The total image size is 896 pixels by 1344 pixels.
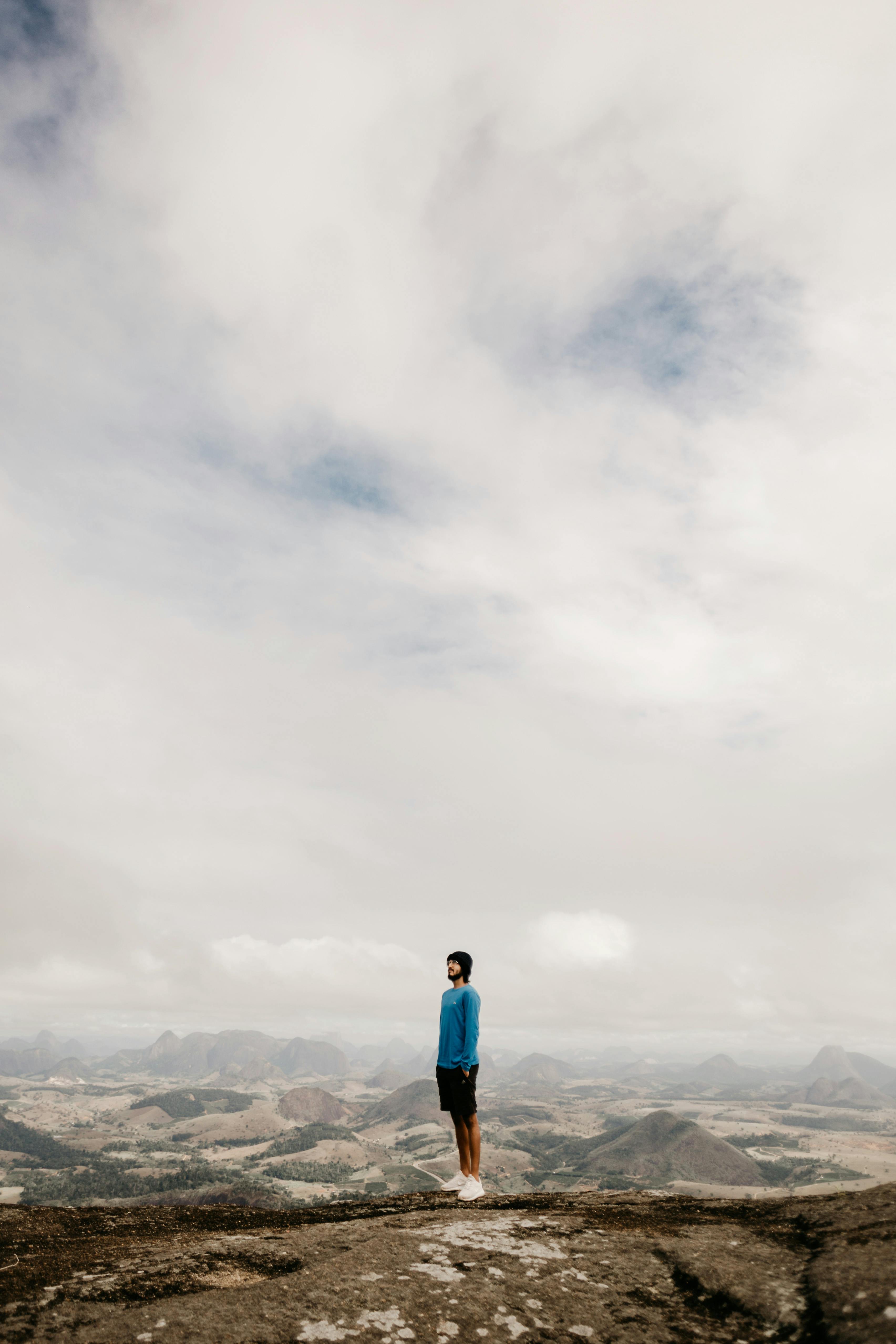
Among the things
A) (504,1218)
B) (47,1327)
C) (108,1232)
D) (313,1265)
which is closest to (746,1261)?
(504,1218)

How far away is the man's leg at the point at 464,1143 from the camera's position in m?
14.9

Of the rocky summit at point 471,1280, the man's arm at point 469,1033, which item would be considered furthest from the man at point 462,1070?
the rocky summit at point 471,1280

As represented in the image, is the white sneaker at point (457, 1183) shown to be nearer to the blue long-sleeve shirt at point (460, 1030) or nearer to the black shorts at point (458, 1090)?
the black shorts at point (458, 1090)

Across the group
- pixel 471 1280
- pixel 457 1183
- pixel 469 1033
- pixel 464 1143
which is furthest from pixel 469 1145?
pixel 471 1280

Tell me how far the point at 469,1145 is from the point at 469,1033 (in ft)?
8.24

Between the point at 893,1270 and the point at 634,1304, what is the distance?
2731 millimetres

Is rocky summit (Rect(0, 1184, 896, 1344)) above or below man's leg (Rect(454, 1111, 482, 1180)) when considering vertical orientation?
above

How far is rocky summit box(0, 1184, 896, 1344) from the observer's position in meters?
6.42

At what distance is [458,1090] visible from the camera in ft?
49.6

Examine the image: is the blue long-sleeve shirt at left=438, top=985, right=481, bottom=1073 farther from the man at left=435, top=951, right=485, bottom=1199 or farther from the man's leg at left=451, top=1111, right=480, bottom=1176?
the man's leg at left=451, top=1111, right=480, bottom=1176

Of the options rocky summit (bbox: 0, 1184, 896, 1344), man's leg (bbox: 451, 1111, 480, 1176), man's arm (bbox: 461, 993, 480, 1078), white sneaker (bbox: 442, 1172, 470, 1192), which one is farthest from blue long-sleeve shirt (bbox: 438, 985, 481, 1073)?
rocky summit (bbox: 0, 1184, 896, 1344)

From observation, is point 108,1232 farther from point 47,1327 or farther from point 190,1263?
point 47,1327

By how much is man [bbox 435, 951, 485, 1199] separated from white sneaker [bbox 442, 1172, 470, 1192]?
19mm

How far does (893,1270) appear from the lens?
266 inches
